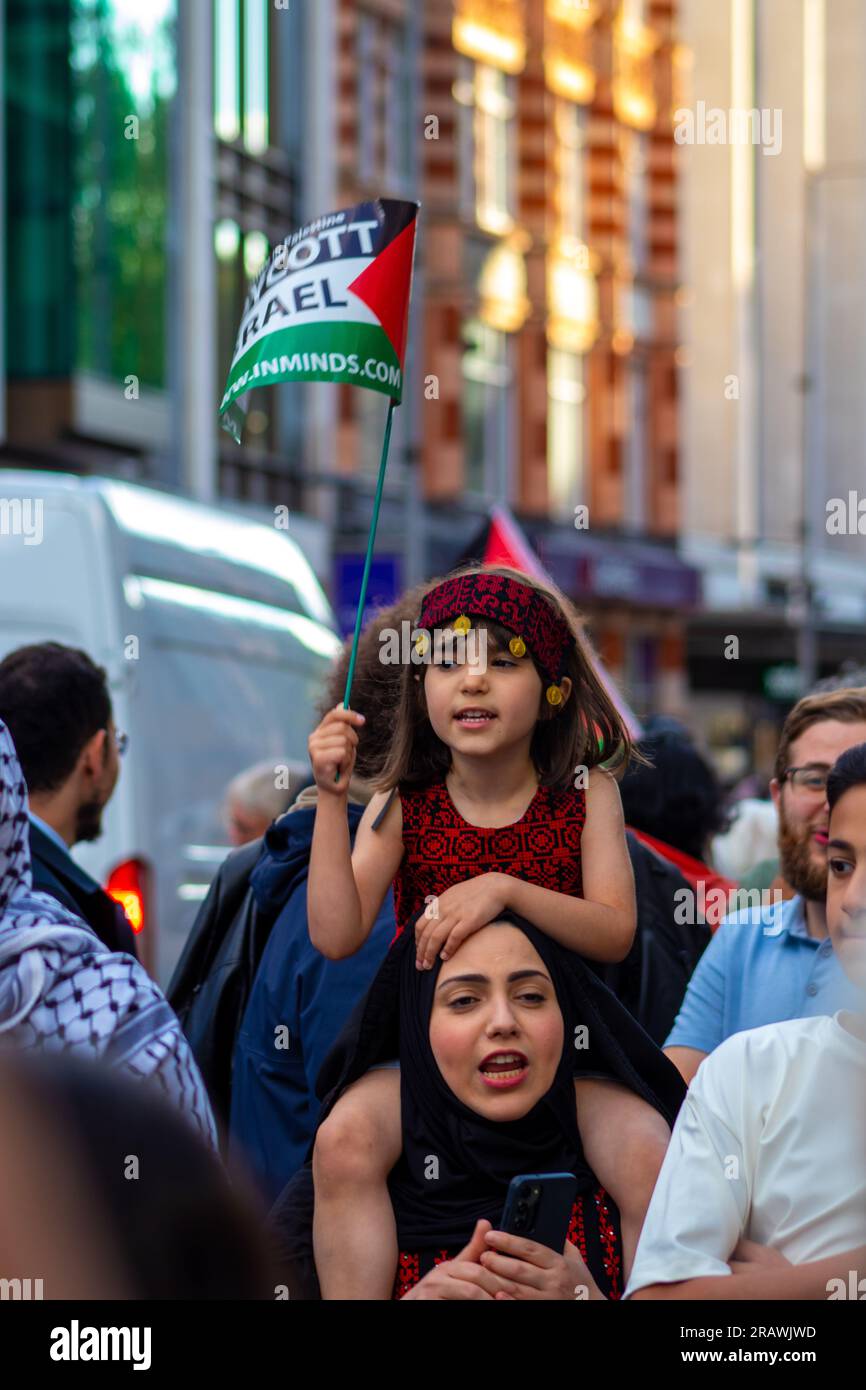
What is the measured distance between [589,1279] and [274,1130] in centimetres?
143

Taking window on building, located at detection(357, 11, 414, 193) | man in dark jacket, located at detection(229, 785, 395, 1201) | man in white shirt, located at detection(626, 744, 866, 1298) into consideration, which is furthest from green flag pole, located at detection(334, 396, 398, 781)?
window on building, located at detection(357, 11, 414, 193)

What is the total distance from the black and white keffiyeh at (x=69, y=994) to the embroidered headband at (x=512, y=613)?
1020mm

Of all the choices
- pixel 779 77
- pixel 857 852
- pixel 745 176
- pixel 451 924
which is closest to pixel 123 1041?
pixel 451 924

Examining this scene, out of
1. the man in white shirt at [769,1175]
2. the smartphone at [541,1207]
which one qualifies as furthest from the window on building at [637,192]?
the man in white shirt at [769,1175]

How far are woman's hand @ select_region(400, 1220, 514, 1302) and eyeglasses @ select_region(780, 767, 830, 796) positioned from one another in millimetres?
1719

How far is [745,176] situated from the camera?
4628 cm

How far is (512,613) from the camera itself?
144 inches

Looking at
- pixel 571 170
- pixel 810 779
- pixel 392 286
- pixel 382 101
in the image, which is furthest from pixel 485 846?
pixel 571 170

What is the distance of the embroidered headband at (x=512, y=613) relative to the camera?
365 centimetres

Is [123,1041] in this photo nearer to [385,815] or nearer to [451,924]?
[451,924]

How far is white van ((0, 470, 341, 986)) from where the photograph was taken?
811cm

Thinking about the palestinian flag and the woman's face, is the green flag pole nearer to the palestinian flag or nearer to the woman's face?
the palestinian flag

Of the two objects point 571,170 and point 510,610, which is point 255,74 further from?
point 510,610

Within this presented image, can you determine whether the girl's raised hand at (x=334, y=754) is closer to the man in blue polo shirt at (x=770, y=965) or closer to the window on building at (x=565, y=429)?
the man in blue polo shirt at (x=770, y=965)
